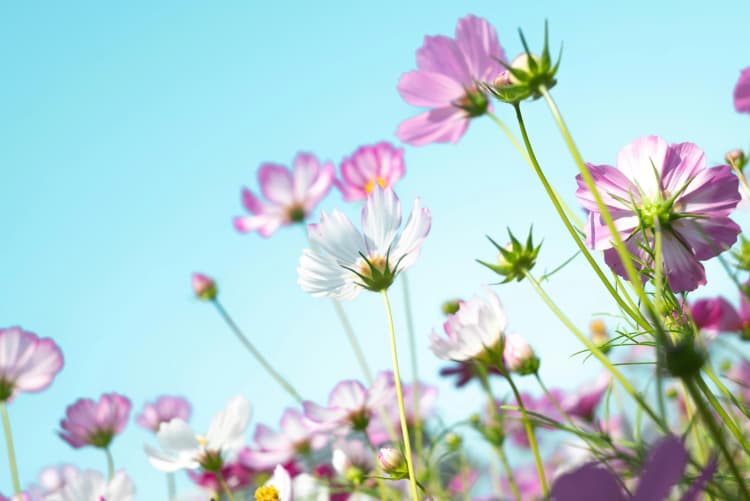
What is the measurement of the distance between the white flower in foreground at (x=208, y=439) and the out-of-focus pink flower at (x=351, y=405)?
87 mm

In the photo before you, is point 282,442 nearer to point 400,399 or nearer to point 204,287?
point 204,287

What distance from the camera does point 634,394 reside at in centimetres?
37

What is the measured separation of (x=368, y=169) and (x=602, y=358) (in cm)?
85

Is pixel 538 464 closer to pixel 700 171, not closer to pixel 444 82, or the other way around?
pixel 700 171

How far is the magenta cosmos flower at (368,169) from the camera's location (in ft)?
3.98

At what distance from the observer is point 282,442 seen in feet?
3.83

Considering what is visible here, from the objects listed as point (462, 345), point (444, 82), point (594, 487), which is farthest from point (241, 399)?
point (594, 487)

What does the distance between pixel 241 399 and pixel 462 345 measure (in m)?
0.35

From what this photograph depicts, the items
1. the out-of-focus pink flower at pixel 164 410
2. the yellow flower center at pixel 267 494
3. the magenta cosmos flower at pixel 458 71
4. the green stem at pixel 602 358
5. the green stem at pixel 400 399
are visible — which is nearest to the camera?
the green stem at pixel 602 358

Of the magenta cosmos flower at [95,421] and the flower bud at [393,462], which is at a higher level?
the magenta cosmos flower at [95,421]

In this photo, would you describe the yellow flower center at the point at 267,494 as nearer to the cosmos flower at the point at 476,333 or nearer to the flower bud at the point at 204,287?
the cosmos flower at the point at 476,333

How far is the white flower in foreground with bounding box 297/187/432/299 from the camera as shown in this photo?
0.60 m

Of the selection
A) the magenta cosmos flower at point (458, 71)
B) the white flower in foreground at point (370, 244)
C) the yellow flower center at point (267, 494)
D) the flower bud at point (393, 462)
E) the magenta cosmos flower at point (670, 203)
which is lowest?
the flower bud at point (393, 462)

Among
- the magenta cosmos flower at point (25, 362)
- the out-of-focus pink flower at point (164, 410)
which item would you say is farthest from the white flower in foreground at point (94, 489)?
the out-of-focus pink flower at point (164, 410)
